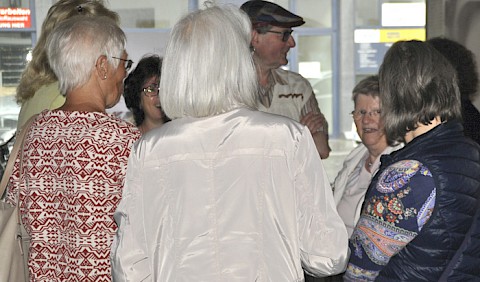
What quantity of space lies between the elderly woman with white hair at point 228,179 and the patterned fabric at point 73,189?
0.36 meters

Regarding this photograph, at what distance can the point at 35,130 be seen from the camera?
3.13 metres

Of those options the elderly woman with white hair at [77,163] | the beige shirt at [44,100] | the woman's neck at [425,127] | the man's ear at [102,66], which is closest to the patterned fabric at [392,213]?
the woman's neck at [425,127]

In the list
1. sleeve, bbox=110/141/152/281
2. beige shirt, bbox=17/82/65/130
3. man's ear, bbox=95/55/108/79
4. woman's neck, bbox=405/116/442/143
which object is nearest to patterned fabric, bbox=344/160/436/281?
woman's neck, bbox=405/116/442/143

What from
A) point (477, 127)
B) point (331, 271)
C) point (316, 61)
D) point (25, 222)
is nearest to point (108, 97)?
point (25, 222)

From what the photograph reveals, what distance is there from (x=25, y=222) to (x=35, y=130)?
0.35m

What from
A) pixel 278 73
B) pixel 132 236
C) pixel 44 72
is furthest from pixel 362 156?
pixel 132 236

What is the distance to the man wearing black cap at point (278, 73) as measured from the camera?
4902 millimetres

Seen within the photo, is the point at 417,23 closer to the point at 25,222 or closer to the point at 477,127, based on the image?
the point at 477,127

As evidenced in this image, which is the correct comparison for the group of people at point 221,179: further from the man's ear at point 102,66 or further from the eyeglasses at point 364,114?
the eyeglasses at point 364,114

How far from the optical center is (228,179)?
2.69 m

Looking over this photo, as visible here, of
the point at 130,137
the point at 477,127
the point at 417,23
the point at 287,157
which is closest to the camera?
the point at 287,157

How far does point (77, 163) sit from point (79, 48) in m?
0.45

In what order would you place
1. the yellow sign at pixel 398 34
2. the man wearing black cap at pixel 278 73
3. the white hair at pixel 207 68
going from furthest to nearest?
the yellow sign at pixel 398 34, the man wearing black cap at pixel 278 73, the white hair at pixel 207 68

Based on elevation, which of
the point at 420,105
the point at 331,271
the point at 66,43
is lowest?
the point at 331,271
